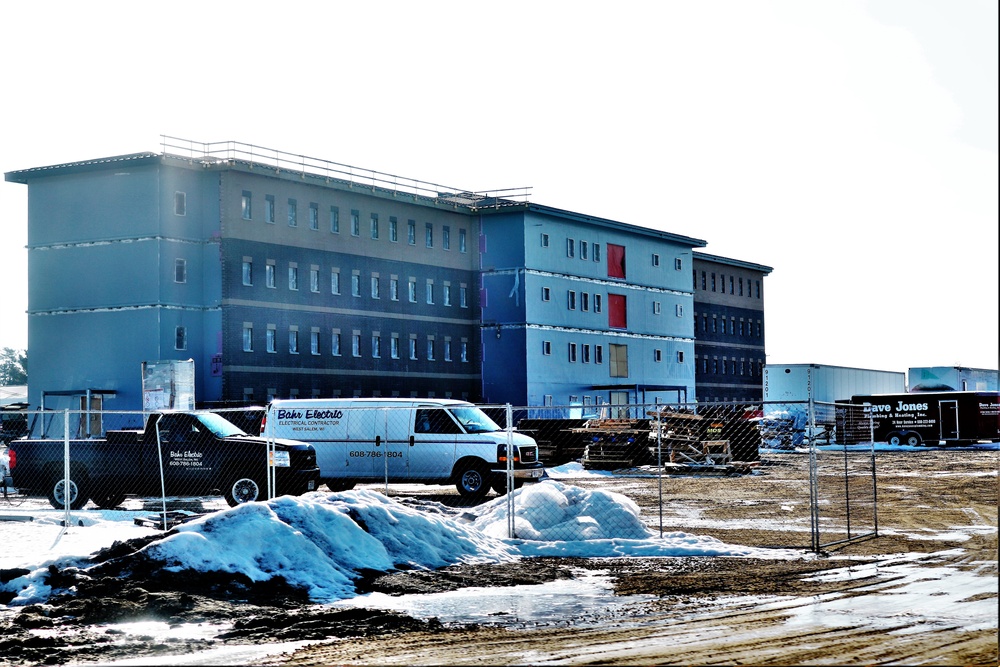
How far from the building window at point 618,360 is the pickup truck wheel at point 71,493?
57926mm

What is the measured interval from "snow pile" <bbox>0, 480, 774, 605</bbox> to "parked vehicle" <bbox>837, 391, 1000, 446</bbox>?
136 ft

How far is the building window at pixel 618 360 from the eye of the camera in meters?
80.2

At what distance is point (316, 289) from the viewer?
209 ft

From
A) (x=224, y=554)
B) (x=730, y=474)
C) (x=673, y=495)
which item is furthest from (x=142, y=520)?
(x=730, y=474)

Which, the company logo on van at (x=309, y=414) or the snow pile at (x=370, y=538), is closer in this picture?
the snow pile at (x=370, y=538)

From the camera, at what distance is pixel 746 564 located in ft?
54.1

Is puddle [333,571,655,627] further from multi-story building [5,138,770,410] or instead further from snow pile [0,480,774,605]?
multi-story building [5,138,770,410]

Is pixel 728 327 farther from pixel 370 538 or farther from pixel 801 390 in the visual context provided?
pixel 370 538

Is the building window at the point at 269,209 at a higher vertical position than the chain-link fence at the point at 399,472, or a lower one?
higher

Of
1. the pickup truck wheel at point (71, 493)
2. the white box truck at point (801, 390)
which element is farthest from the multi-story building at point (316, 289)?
the pickup truck wheel at point (71, 493)

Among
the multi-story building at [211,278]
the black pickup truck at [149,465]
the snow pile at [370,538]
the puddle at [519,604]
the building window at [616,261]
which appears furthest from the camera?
the building window at [616,261]

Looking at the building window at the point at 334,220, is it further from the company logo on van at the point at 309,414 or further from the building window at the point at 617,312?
the company logo on van at the point at 309,414

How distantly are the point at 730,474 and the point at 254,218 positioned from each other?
29.5 meters

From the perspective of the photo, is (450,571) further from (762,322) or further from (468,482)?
(762,322)
